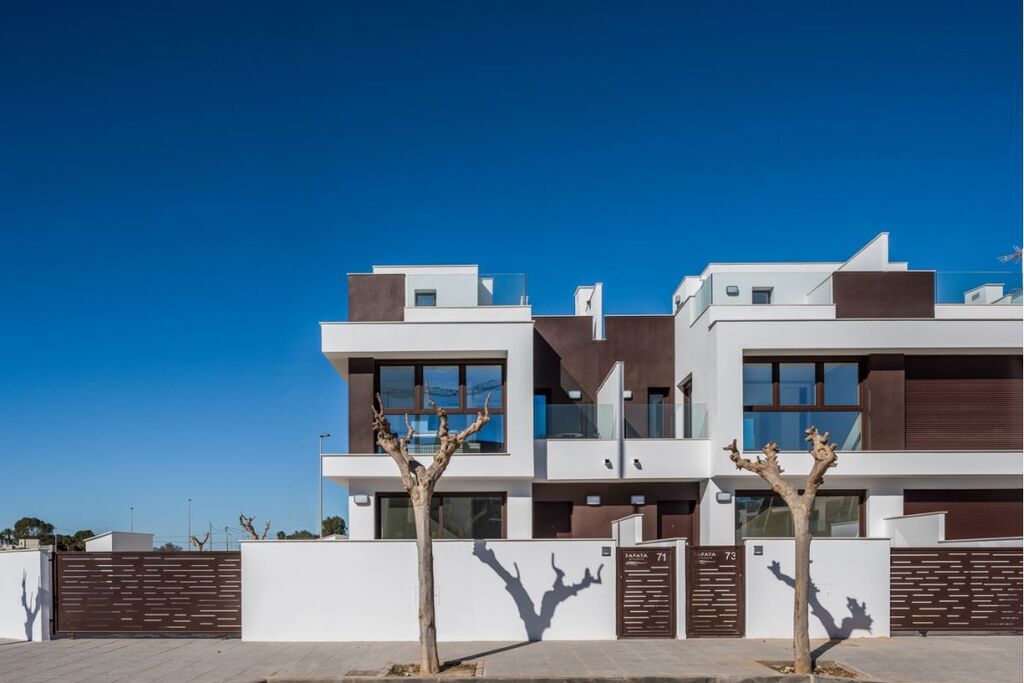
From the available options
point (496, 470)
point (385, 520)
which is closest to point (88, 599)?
point (385, 520)

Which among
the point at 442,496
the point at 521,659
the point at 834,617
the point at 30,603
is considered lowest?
the point at 521,659

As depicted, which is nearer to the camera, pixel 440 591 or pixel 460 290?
pixel 440 591

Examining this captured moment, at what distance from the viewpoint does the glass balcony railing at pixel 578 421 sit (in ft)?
52.1

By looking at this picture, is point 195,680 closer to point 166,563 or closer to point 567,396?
point 166,563

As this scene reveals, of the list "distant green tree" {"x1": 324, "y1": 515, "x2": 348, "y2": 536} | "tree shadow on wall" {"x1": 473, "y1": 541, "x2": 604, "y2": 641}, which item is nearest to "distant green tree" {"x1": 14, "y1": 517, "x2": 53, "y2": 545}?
"distant green tree" {"x1": 324, "y1": 515, "x2": 348, "y2": 536}

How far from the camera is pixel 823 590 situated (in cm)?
1212

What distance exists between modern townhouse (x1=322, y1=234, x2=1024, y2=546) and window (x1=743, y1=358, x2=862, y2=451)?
3cm

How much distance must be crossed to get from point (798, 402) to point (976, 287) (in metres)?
4.29

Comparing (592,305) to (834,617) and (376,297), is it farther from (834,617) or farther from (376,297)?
(834,617)

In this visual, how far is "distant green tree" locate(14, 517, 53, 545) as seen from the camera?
58875 mm

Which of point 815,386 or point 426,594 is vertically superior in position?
point 815,386

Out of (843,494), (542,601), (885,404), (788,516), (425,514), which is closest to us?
(425,514)

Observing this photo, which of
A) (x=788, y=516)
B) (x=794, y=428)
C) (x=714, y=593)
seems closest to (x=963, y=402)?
(x=794, y=428)

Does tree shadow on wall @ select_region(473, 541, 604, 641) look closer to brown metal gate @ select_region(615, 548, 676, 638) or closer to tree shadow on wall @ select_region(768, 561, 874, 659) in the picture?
brown metal gate @ select_region(615, 548, 676, 638)
